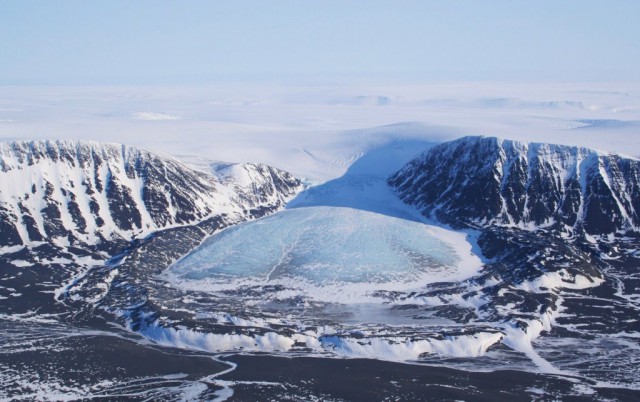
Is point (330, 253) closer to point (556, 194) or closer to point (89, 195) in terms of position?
point (89, 195)

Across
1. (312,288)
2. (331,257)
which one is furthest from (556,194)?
(312,288)

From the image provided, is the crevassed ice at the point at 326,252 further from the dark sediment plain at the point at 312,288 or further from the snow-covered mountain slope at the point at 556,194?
the snow-covered mountain slope at the point at 556,194

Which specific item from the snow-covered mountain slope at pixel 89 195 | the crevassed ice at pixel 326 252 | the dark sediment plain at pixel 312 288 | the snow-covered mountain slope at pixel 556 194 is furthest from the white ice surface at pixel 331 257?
the snow-covered mountain slope at pixel 89 195

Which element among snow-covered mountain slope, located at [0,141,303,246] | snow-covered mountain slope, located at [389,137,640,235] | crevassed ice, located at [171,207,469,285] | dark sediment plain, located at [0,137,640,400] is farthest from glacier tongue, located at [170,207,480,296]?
snow-covered mountain slope, located at [0,141,303,246]

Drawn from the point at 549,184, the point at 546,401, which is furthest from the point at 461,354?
the point at 549,184

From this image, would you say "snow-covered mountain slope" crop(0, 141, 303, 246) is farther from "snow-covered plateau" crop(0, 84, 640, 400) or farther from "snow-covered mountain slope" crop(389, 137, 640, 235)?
"snow-covered mountain slope" crop(389, 137, 640, 235)

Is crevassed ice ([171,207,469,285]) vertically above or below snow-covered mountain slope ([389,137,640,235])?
below
